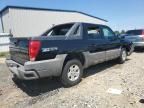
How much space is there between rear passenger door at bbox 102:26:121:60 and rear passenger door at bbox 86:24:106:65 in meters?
0.33

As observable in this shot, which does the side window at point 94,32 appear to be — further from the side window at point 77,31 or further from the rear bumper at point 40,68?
the rear bumper at point 40,68

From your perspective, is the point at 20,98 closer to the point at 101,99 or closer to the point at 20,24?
the point at 101,99

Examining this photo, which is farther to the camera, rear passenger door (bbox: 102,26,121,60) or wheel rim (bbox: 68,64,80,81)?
rear passenger door (bbox: 102,26,121,60)

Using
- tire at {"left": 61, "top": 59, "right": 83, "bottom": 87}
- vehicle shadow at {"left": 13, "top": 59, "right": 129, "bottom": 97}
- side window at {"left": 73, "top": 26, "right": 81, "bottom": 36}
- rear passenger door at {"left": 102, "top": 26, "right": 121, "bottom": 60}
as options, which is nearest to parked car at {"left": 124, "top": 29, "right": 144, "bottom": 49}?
rear passenger door at {"left": 102, "top": 26, "right": 121, "bottom": 60}

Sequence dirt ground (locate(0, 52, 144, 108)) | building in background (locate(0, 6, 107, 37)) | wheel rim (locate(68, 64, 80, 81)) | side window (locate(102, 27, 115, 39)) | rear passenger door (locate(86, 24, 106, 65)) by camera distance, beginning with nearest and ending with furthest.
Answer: dirt ground (locate(0, 52, 144, 108)) < wheel rim (locate(68, 64, 80, 81)) < rear passenger door (locate(86, 24, 106, 65)) < side window (locate(102, 27, 115, 39)) < building in background (locate(0, 6, 107, 37))

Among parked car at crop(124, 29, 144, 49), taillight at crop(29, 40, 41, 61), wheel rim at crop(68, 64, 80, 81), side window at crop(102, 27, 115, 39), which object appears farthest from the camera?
parked car at crop(124, 29, 144, 49)

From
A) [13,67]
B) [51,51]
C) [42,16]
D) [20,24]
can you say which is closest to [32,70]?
[51,51]

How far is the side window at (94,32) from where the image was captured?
6113mm

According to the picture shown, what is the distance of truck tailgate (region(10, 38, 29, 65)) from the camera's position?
15.4ft

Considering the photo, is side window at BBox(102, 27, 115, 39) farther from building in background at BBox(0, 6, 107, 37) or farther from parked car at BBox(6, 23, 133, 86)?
building in background at BBox(0, 6, 107, 37)

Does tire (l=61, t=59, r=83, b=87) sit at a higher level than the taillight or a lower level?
lower

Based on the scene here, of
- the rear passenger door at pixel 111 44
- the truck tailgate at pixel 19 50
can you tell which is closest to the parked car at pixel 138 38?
the rear passenger door at pixel 111 44

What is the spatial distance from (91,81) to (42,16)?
14550 millimetres

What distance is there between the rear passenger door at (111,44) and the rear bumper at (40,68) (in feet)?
8.42
